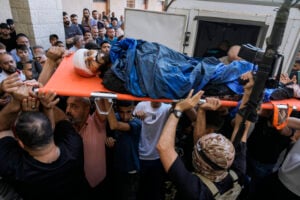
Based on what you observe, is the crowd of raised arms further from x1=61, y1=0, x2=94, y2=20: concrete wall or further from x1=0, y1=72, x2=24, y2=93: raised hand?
x1=61, y1=0, x2=94, y2=20: concrete wall

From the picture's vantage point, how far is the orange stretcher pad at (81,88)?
153cm

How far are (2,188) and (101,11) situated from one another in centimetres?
1027

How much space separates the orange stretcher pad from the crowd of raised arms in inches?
3.1

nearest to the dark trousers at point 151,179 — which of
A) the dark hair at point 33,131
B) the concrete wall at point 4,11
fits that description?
the dark hair at point 33,131

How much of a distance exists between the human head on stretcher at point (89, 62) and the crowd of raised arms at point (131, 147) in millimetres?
38

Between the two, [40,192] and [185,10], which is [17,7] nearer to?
[185,10]

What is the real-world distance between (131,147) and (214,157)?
898 mm

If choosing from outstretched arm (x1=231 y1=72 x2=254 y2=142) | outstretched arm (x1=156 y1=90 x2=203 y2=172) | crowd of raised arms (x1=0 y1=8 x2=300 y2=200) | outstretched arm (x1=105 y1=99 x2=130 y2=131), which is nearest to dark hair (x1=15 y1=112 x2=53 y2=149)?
crowd of raised arms (x1=0 y1=8 x2=300 y2=200)

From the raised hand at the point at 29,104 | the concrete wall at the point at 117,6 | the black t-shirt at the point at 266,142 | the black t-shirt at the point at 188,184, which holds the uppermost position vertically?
the concrete wall at the point at 117,6

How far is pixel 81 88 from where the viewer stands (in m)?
1.61

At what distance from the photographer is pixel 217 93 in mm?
1694

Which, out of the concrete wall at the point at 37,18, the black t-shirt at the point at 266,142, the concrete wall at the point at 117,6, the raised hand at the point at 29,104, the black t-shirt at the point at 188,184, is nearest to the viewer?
the black t-shirt at the point at 188,184

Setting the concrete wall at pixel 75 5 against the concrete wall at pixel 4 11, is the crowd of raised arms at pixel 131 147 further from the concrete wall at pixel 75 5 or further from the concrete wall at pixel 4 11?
the concrete wall at pixel 75 5

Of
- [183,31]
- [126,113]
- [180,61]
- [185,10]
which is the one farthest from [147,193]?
[185,10]
